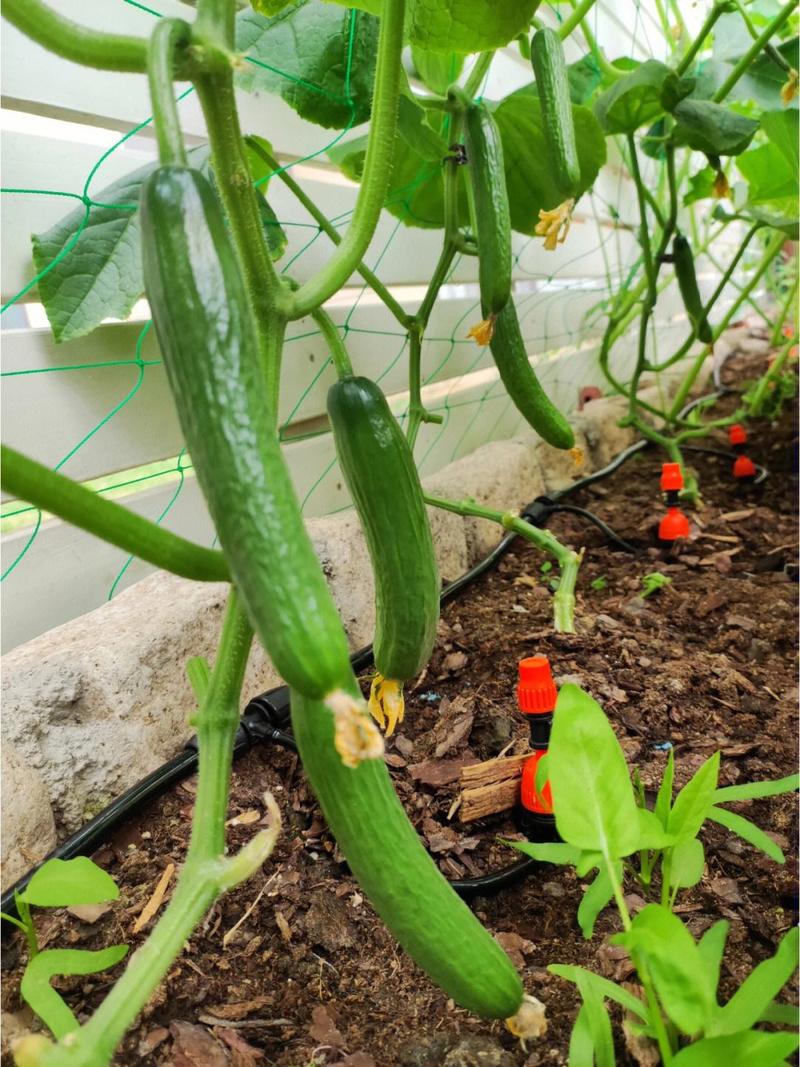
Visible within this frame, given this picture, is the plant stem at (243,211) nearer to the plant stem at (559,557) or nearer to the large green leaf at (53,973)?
the large green leaf at (53,973)

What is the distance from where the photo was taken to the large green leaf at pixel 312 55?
1.33m

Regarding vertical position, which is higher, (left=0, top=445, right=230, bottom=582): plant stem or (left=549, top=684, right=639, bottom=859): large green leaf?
(left=0, top=445, right=230, bottom=582): plant stem

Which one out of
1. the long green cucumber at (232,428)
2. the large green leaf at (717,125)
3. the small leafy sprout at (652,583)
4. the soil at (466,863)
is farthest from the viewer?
the small leafy sprout at (652,583)

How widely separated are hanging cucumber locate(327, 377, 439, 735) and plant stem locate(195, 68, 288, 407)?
0.19 metres

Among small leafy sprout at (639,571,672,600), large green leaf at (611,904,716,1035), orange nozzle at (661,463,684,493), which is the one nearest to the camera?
large green leaf at (611,904,716,1035)

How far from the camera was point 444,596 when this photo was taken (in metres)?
1.73

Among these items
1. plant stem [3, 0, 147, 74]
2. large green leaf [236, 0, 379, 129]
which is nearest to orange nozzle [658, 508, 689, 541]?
large green leaf [236, 0, 379, 129]

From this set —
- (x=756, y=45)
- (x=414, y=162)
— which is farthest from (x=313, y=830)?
(x=756, y=45)

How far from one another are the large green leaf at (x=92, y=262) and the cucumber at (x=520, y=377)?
529 mm

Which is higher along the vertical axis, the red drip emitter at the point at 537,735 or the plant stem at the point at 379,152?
the plant stem at the point at 379,152

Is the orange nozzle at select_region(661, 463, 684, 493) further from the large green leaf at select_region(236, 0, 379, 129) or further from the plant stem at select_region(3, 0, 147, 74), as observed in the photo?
the plant stem at select_region(3, 0, 147, 74)

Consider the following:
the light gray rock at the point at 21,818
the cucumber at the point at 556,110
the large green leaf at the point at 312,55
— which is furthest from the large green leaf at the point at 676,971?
the large green leaf at the point at 312,55

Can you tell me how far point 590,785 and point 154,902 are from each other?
23.4 inches

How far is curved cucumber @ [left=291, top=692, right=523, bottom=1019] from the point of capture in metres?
0.66
